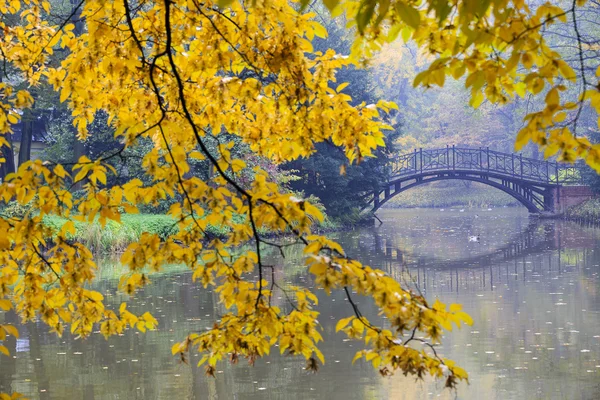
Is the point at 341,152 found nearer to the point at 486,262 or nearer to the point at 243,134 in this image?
the point at 486,262

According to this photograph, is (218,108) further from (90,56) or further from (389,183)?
(389,183)

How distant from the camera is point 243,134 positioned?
428 centimetres

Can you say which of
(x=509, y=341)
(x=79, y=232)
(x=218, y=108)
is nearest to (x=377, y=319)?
(x=509, y=341)

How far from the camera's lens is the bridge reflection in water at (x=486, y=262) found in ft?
44.5

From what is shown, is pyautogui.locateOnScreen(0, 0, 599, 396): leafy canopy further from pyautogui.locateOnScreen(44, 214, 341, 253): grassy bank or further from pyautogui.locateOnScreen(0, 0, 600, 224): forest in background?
pyautogui.locateOnScreen(44, 214, 341, 253): grassy bank

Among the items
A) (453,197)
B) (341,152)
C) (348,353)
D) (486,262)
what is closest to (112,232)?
(341,152)

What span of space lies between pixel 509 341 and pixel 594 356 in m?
0.96

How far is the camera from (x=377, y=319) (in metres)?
9.82

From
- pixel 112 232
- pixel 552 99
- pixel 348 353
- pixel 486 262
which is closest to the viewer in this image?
pixel 552 99

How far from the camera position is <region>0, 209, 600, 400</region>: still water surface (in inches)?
266

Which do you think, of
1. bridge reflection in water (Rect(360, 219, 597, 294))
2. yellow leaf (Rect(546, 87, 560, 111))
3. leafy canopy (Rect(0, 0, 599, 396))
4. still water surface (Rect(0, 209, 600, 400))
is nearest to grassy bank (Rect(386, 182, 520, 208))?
bridge reflection in water (Rect(360, 219, 597, 294))

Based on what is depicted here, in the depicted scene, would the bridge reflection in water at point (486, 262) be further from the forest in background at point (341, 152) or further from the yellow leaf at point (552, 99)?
the yellow leaf at point (552, 99)

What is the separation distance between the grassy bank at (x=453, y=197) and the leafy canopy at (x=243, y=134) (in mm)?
43611

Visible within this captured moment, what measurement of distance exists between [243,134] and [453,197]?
4471cm
